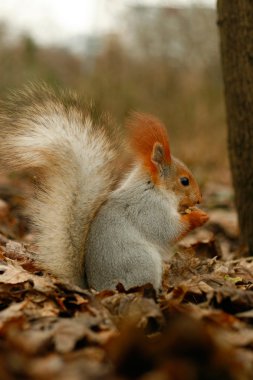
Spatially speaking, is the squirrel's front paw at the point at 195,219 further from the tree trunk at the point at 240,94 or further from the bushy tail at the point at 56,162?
the tree trunk at the point at 240,94

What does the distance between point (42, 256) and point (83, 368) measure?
1.29 metres

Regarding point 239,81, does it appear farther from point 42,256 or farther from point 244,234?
point 42,256

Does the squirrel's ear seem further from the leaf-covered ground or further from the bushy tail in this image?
the leaf-covered ground

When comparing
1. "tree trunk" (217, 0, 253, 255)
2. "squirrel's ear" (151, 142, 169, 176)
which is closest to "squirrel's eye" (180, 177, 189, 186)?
"squirrel's ear" (151, 142, 169, 176)

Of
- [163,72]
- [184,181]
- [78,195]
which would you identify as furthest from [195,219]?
[163,72]

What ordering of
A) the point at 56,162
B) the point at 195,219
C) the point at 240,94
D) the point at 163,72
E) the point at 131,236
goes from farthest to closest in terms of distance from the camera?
the point at 163,72 < the point at 240,94 < the point at 195,219 < the point at 131,236 < the point at 56,162

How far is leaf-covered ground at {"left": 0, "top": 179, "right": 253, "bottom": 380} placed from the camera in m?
→ 1.73

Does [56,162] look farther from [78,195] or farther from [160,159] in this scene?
[160,159]

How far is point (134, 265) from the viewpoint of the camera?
2.96m

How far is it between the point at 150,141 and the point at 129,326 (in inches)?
60.5

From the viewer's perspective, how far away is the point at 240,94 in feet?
14.4

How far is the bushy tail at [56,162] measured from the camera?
2.91 meters

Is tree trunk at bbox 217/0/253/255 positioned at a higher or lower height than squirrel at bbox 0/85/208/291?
higher

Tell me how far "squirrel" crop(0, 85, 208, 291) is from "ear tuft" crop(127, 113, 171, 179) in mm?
10
